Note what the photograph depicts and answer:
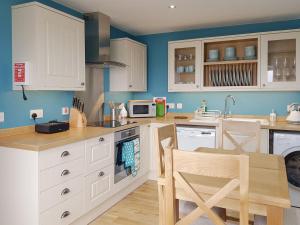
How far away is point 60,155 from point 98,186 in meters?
0.68

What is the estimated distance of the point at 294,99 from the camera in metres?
3.49

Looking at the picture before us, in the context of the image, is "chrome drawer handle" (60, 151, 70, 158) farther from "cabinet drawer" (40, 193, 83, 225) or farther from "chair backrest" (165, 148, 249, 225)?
"chair backrest" (165, 148, 249, 225)

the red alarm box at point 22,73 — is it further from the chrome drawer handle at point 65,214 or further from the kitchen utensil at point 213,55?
the kitchen utensil at point 213,55

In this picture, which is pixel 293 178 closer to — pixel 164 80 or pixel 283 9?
pixel 283 9

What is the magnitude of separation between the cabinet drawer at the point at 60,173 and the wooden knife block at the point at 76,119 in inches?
25.9

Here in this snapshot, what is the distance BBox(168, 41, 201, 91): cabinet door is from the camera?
3779 mm

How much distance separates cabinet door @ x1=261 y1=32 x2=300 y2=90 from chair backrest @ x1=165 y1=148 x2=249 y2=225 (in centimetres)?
259

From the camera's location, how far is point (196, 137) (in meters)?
3.42

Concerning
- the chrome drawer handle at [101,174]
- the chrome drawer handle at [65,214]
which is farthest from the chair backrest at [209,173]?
the chrome drawer handle at [101,174]

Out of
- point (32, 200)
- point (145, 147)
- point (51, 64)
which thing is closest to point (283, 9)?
point (145, 147)

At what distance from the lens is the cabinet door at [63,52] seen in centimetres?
244

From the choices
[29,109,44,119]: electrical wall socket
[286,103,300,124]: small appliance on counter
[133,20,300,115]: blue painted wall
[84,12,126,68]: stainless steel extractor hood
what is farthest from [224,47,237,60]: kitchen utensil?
[29,109,44,119]: electrical wall socket

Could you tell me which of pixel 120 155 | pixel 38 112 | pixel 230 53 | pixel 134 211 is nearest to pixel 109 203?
pixel 134 211

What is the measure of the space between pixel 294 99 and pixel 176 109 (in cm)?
169
